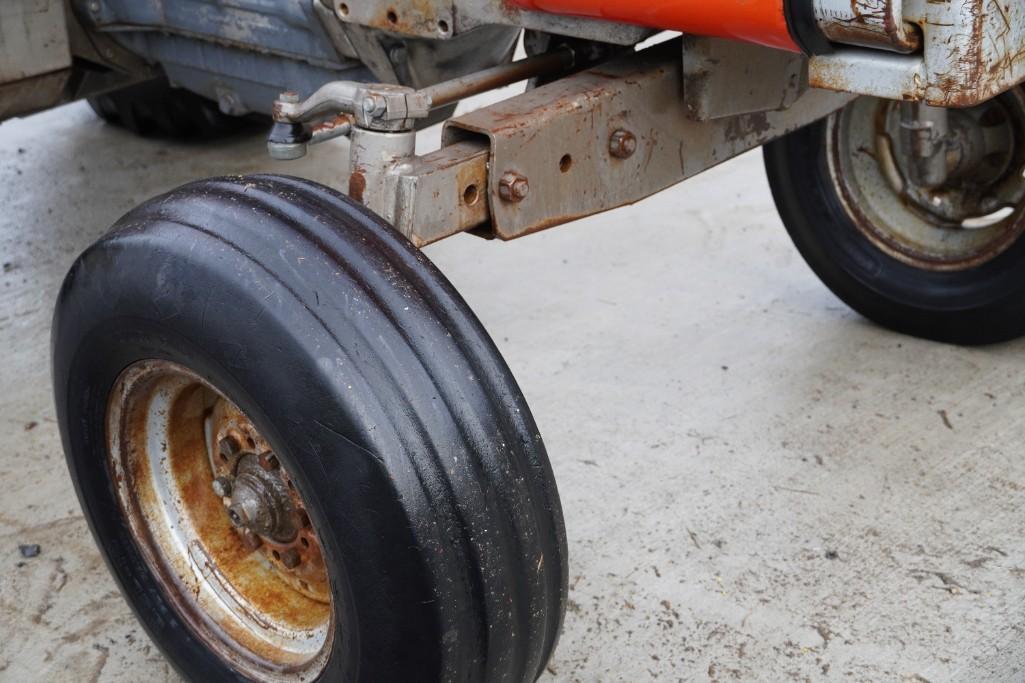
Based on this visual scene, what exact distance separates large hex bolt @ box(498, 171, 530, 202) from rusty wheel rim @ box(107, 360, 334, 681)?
47cm

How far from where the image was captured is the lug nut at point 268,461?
1.70 m

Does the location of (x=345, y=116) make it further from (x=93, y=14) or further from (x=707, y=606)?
(x=93, y=14)

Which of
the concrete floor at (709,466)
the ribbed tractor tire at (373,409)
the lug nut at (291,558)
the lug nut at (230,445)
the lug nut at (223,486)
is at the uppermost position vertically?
the ribbed tractor tire at (373,409)

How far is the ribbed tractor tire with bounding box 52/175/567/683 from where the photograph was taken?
4.59ft

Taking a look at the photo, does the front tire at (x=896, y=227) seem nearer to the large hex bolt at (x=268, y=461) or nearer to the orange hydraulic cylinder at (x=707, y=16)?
the orange hydraulic cylinder at (x=707, y=16)

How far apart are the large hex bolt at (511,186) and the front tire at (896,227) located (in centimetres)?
116

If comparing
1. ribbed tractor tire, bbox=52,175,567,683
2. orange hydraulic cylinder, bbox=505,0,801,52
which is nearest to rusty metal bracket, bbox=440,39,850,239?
orange hydraulic cylinder, bbox=505,0,801,52

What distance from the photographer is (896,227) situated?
278 centimetres

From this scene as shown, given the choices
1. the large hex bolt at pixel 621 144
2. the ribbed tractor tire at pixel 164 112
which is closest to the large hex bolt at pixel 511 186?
the large hex bolt at pixel 621 144

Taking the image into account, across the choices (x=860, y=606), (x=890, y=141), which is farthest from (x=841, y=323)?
(x=860, y=606)

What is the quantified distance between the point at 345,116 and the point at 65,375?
0.53 meters

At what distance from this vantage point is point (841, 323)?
116 inches

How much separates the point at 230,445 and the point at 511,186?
526mm

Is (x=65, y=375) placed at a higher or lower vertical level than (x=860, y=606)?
higher
